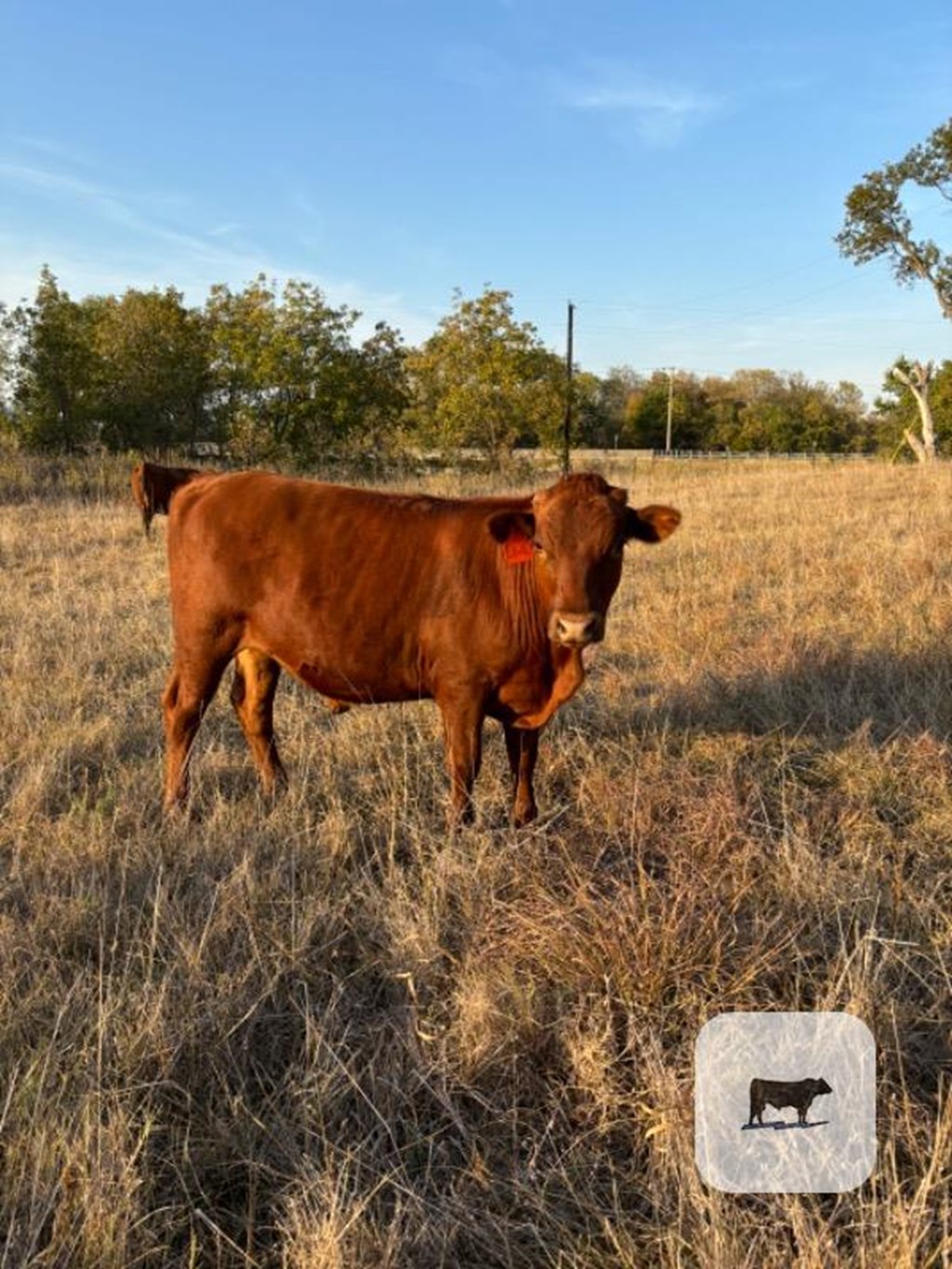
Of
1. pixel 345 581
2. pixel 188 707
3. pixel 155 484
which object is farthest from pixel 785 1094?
pixel 155 484

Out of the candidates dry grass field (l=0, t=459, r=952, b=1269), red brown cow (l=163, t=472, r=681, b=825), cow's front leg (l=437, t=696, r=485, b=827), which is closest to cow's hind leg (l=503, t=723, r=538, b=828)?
red brown cow (l=163, t=472, r=681, b=825)

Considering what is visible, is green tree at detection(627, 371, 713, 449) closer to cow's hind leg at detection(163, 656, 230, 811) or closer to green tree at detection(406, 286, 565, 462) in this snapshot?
green tree at detection(406, 286, 565, 462)

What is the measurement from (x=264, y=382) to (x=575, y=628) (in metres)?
26.9

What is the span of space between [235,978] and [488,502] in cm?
249

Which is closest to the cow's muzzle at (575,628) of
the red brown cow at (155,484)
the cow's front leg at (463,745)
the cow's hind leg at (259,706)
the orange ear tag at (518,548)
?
the orange ear tag at (518,548)

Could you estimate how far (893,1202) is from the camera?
6.50 feet

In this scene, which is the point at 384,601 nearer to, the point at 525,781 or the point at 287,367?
the point at 525,781

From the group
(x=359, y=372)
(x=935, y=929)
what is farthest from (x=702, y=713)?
(x=359, y=372)

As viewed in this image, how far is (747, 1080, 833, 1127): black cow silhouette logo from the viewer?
85.4 inches

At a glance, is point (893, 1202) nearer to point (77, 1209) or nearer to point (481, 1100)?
point (481, 1100)

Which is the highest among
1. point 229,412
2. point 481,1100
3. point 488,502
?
point 229,412

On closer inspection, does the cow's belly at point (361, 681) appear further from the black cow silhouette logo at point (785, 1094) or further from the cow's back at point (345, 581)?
the black cow silhouette logo at point (785, 1094)

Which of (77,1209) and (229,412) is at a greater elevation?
(229,412)

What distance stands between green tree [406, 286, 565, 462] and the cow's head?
27.3 meters
